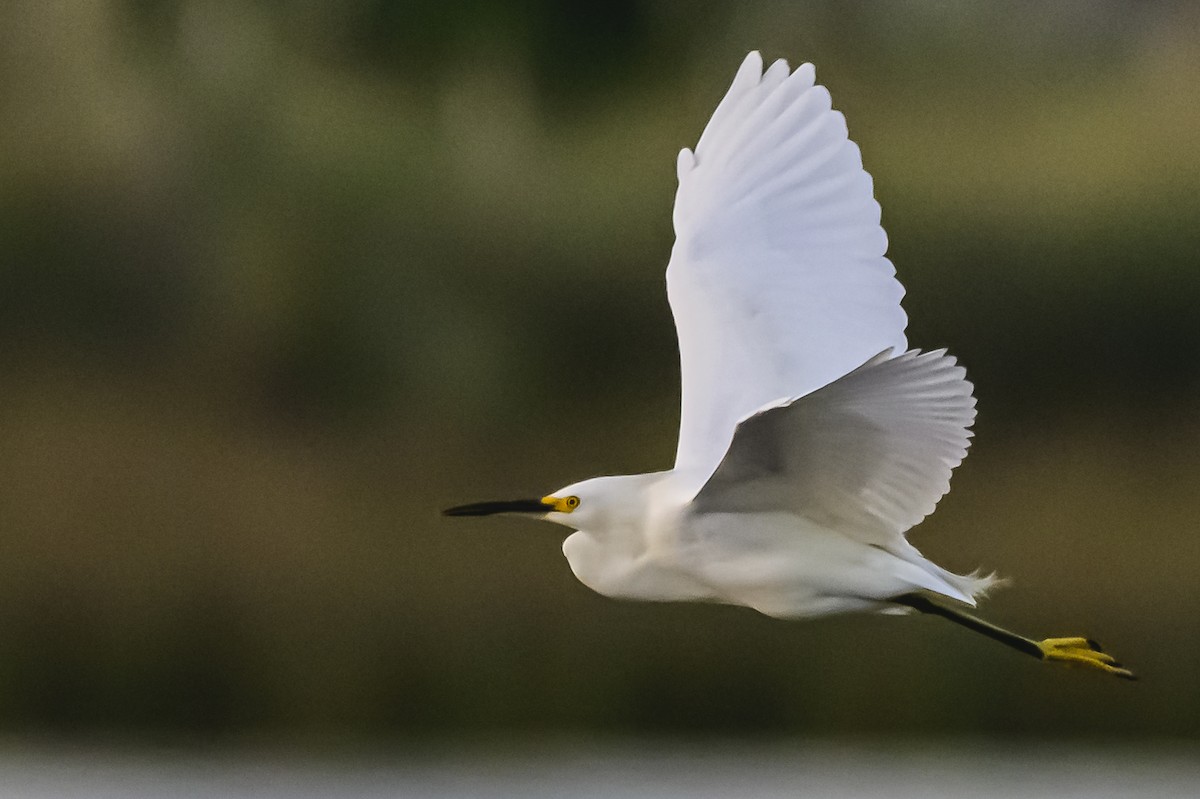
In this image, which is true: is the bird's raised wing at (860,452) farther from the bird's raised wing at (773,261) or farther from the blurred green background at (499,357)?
the blurred green background at (499,357)

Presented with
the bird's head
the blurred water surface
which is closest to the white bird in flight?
the bird's head

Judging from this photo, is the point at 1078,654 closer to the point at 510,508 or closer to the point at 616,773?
the point at 510,508

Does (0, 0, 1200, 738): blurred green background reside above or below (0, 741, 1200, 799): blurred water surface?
above

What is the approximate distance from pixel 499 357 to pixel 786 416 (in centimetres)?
210

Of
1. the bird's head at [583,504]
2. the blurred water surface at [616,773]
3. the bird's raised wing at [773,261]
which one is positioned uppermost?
the bird's raised wing at [773,261]

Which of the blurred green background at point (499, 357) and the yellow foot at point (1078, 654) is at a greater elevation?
the blurred green background at point (499, 357)

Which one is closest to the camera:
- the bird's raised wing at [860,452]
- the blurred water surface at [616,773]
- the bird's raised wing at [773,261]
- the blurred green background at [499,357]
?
the bird's raised wing at [860,452]

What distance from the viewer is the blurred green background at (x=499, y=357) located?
2.75m

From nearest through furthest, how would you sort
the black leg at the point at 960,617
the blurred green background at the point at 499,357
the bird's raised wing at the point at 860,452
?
the bird's raised wing at the point at 860,452, the black leg at the point at 960,617, the blurred green background at the point at 499,357

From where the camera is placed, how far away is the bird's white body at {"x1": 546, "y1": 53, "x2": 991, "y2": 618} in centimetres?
91

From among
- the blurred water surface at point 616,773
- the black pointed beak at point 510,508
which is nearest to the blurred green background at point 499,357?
the blurred water surface at point 616,773

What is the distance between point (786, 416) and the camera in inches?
35.4

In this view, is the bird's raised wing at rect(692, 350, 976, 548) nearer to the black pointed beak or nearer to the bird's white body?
the bird's white body

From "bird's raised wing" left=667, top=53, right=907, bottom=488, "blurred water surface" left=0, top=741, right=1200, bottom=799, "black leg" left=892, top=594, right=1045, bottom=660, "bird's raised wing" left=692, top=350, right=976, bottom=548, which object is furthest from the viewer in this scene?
"blurred water surface" left=0, top=741, right=1200, bottom=799
